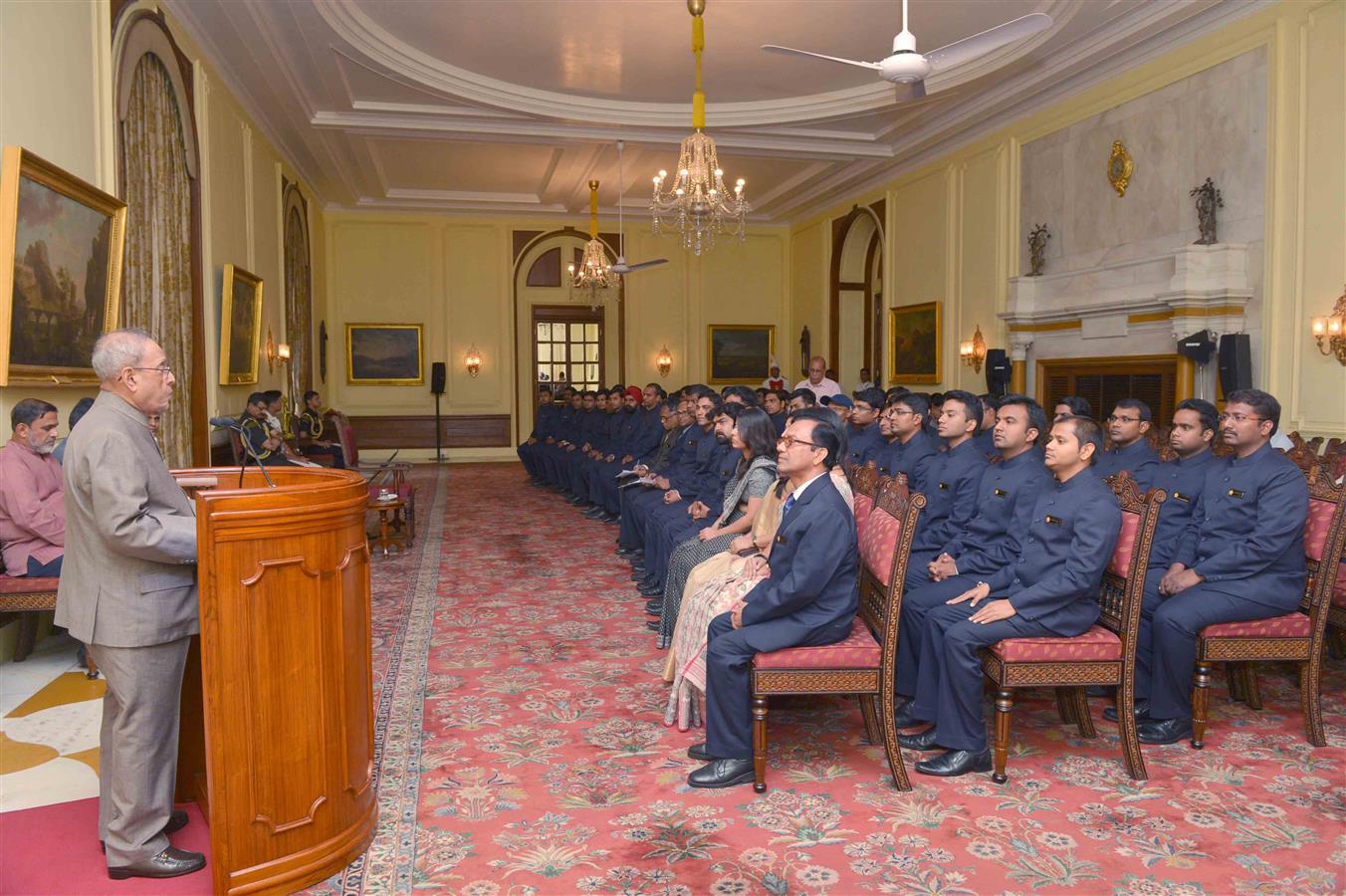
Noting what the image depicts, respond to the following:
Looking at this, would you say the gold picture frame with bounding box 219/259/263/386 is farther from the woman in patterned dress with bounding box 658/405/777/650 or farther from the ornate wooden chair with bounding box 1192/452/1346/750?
the ornate wooden chair with bounding box 1192/452/1346/750

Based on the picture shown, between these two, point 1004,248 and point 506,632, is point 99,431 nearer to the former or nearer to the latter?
point 506,632

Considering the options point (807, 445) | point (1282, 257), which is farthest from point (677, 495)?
point (1282, 257)

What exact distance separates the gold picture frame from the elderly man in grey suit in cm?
668

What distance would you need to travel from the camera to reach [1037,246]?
10281 millimetres

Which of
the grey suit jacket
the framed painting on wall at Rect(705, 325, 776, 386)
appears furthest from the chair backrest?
the framed painting on wall at Rect(705, 325, 776, 386)

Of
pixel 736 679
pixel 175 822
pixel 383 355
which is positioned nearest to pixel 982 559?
pixel 736 679

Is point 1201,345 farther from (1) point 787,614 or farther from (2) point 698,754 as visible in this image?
(2) point 698,754

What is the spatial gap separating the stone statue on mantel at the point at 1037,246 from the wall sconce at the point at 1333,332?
11.2ft

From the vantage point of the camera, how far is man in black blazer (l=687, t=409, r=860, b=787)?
351 centimetres

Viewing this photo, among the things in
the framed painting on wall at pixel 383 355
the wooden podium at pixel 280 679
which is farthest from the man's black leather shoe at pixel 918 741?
the framed painting on wall at pixel 383 355

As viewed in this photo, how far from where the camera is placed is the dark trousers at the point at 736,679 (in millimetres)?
3514

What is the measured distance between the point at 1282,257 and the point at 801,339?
10.2 meters

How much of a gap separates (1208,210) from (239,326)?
9439mm

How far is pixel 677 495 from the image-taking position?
23.6 ft
